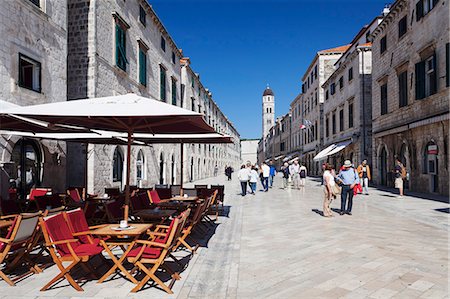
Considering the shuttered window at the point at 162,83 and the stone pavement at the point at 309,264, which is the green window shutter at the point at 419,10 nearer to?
the stone pavement at the point at 309,264

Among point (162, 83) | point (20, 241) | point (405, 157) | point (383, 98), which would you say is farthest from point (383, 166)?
point (20, 241)

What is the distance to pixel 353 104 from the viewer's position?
25.5m

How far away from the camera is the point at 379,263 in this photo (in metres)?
5.05

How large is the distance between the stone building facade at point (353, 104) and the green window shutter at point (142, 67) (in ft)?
50.7

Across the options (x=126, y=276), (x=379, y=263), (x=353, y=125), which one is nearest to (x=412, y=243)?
(x=379, y=263)

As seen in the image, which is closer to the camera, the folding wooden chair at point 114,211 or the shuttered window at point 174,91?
the folding wooden chair at point 114,211

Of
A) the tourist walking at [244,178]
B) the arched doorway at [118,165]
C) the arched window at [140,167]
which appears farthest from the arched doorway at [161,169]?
the tourist walking at [244,178]

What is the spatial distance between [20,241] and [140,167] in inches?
529

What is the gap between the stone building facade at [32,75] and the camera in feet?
28.4

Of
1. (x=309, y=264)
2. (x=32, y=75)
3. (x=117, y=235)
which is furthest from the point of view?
(x=32, y=75)

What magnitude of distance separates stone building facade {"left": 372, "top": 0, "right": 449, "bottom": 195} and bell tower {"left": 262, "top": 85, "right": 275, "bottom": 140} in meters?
83.4

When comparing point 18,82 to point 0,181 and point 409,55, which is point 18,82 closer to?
point 0,181

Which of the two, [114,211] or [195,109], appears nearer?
[114,211]

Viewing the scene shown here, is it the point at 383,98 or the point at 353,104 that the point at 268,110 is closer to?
the point at 353,104
